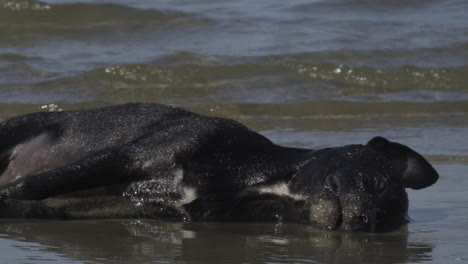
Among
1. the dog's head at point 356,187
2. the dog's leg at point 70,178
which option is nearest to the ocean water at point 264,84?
the dog's head at point 356,187

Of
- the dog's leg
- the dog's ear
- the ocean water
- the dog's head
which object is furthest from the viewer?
the dog's ear

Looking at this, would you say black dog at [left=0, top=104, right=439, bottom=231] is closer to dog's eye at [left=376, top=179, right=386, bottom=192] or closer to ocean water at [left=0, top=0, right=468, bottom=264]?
dog's eye at [left=376, top=179, right=386, bottom=192]

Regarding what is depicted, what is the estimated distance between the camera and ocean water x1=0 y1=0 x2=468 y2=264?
14.0ft

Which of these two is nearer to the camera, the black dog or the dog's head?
the dog's head

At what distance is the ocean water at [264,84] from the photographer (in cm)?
425

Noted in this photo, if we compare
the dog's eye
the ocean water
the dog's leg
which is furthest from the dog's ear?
the dog's leg

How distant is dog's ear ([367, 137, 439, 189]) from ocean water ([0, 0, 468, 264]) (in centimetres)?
20

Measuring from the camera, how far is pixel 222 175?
4.79 metres

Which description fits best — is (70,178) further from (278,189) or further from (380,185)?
(380,185)

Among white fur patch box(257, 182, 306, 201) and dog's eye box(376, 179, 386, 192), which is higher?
dog's eye box(376, 179, 386, 192)

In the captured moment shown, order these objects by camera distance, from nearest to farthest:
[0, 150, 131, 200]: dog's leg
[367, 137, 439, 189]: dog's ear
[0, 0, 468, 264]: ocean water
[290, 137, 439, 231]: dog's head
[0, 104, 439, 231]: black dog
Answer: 1. [0, 0, 468, 264]: ocean water
2. [290, 137, 439, 231]: dog's head
3. [0, 104, 439, 231]: black dog
4. [0, 150, 131, 200]: dog's leg
5. [367, 137, 439, 189]: dog's ear

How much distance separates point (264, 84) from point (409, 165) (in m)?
5.40

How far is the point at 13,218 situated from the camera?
4.70 meters

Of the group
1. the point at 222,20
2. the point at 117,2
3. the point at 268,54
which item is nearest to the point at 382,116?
the point at 268,54
